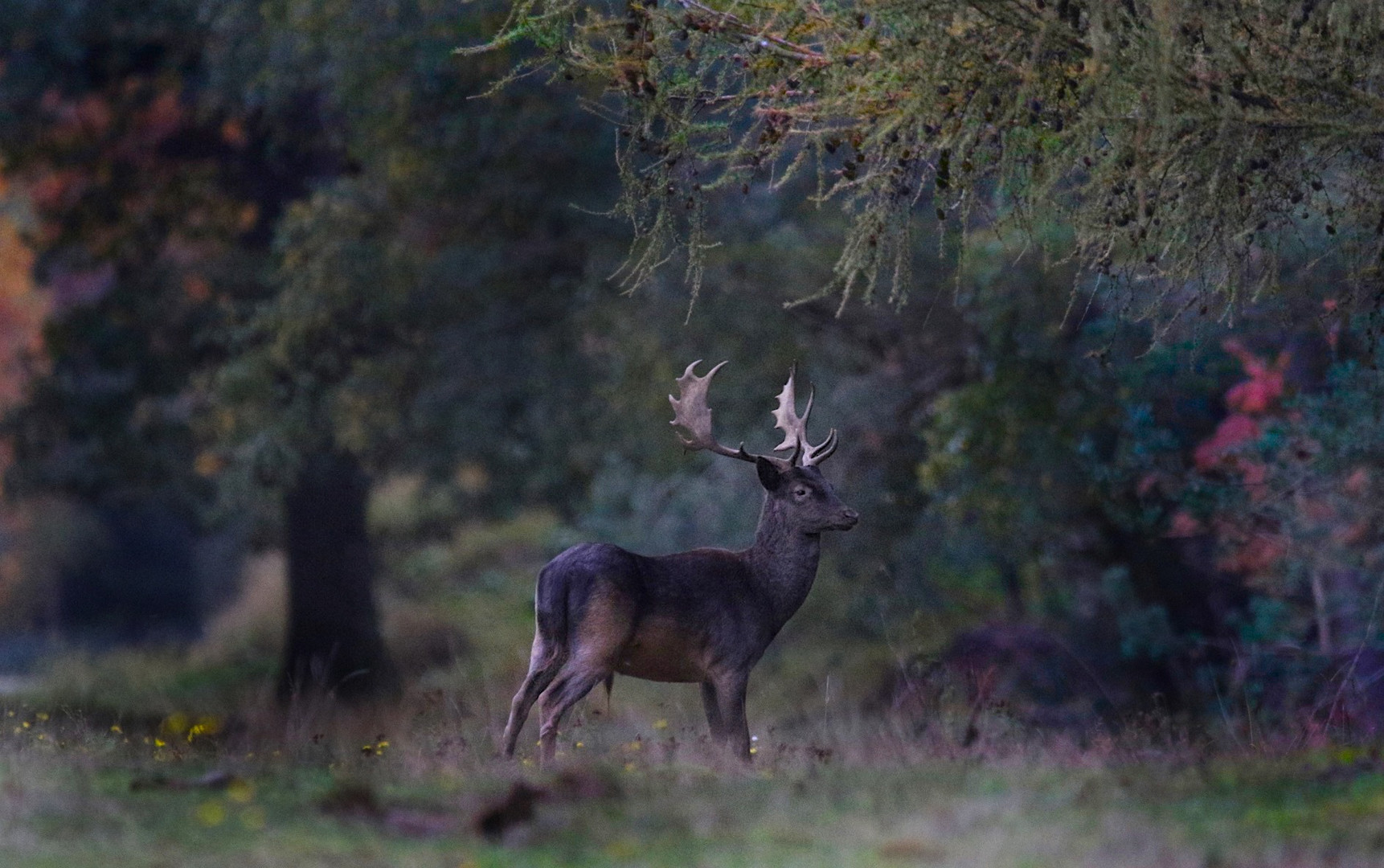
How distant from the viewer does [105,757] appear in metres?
8.50

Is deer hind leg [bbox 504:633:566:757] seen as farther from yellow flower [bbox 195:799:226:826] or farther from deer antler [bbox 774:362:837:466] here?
yellow flower [bbox 195:799:226:826]

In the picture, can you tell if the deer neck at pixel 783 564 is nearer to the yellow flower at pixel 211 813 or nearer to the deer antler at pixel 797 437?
the deer antler at pixel 797 437

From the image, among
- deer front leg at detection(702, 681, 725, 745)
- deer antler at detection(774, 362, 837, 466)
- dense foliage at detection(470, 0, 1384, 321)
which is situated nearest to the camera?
dense foliage at detection(470, 0, 1384, 321)

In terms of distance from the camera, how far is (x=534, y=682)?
353 inches

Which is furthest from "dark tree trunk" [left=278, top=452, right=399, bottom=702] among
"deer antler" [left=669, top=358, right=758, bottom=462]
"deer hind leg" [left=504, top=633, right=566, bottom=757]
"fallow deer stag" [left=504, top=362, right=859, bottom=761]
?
"deer hind leg" [left=504, top=633, right=566, bottom=757]

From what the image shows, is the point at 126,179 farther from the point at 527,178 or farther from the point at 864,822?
the point at 864,822

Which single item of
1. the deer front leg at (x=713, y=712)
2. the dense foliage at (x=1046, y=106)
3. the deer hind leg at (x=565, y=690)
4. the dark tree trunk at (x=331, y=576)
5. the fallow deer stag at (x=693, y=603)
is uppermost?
the dense foliage at (x=1046, y=106)

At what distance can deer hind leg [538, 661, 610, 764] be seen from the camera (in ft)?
28.4

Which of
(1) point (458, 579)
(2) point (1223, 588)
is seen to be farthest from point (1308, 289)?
(1) point (458, 579)

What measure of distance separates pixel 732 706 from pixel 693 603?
58cm

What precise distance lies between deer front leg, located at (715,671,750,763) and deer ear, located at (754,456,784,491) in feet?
3.49

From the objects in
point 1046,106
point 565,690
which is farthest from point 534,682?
point 1046,106

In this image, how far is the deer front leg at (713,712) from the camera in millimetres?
9172

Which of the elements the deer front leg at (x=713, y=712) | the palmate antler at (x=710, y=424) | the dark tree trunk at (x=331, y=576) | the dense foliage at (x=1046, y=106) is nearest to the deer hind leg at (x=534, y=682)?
the deer front leg at (x=713, y=712)
